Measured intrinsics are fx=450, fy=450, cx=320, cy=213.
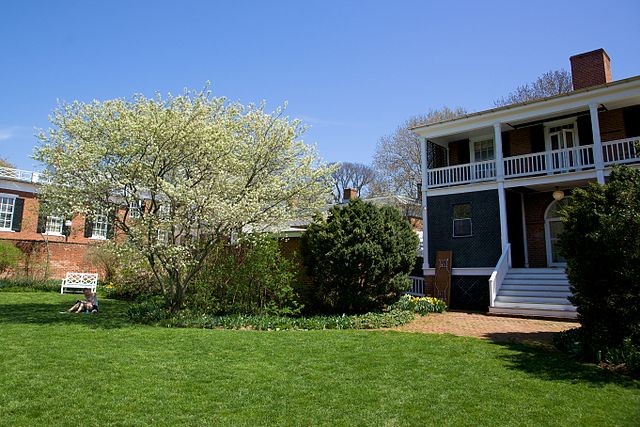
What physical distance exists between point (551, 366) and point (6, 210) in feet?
90.1

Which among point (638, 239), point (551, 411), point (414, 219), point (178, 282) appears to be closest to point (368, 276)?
point (178, 282)

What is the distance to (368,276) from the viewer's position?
11992 mm

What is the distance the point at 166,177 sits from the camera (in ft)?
37.0

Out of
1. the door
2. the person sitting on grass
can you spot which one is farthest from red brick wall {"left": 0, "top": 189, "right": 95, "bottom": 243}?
the door

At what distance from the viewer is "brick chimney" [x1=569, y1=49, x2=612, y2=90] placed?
16.9 meters

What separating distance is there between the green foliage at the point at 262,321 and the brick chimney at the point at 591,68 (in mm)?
12494

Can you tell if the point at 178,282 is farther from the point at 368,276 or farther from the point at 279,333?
the point at 368,276

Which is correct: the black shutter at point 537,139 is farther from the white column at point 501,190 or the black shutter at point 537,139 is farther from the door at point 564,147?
the white column at point 501,190

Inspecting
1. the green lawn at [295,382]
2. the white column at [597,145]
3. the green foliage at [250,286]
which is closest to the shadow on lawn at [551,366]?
the green lawn at [295,382]

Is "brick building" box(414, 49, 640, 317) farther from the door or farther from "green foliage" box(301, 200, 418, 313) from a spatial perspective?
"green foliage" box(301, 200, 418, 313)

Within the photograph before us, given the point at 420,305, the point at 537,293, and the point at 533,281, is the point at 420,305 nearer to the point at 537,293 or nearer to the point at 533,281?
the point at 537,293

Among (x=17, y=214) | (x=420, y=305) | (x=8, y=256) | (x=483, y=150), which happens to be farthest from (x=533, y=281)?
(x=17, y=214)

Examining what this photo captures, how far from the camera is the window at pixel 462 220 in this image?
16.5 meters

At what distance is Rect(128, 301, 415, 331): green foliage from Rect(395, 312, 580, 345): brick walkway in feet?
2.04
